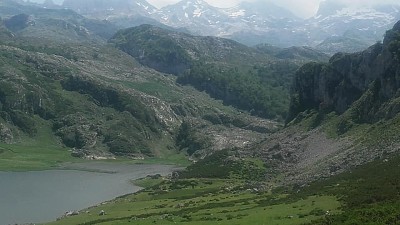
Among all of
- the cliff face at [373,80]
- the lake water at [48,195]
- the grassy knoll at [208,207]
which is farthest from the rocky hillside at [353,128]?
the lake water at [48,195]

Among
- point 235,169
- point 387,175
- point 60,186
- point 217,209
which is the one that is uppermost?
point 387,175

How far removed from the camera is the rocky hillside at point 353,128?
402ft

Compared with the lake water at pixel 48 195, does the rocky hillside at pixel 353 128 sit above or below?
above

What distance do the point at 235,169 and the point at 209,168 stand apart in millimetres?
13267

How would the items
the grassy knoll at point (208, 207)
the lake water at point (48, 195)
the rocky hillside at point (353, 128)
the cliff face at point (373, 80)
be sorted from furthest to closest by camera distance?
the cliff face at point (373, 80), the lake water at point (48, 195), the rocky hillside at point (353, 128), the grassy knoll at point (208, 207)

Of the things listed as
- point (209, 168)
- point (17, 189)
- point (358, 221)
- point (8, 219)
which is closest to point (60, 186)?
point (17, 189)

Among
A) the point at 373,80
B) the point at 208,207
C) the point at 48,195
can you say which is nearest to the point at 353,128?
the point at 373,80

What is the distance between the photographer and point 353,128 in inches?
6368

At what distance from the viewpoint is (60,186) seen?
18462 centimetres

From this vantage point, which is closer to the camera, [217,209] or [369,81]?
[217,209]

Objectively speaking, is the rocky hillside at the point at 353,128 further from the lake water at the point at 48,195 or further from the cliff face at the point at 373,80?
the lake water at the point at 48,195

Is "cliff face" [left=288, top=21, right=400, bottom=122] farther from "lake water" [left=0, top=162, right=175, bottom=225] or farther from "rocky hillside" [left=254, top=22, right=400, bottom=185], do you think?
"lake water" [left=0, top=162, right=175, bottom=225]

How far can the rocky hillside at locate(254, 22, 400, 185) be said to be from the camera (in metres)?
123

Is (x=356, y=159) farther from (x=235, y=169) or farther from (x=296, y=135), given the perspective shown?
(x=296, y=135)
